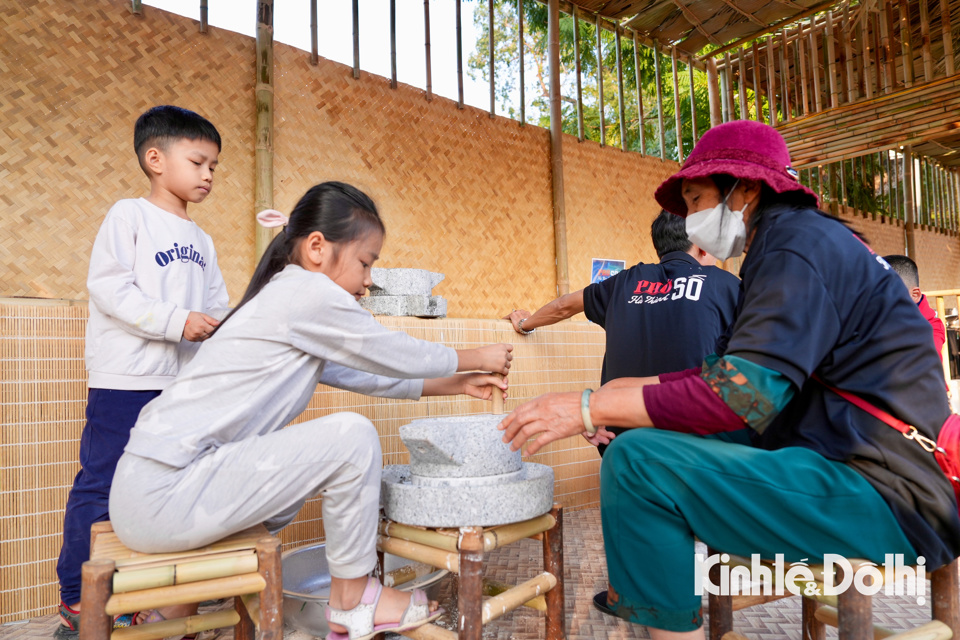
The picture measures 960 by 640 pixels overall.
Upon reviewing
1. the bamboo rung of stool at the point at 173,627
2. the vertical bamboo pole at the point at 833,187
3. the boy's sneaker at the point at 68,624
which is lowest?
the boy's sneaker at the point at 68,624

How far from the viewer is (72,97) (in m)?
3.61

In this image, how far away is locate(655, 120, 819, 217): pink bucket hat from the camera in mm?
1310

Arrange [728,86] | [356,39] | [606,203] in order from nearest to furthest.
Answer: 1. [356,39]
2. [606,203]
3. [728,86]

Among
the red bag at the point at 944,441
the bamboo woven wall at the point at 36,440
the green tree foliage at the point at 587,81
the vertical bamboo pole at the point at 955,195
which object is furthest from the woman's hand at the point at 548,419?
the vertical bamboo pole at the point at 955,195

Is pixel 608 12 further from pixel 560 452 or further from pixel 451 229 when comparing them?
pixel 560 452

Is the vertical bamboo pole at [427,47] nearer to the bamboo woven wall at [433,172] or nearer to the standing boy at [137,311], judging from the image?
the bamboo woven wall at [433,172]

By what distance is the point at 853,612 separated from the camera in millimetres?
1092

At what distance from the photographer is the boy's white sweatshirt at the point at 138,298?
5.46 feet

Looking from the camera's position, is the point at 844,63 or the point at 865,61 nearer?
the point at 865,61

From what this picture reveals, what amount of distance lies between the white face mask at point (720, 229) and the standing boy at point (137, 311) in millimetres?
1313

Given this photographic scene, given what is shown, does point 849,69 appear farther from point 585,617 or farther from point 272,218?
point 272,218

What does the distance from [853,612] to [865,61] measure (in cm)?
609

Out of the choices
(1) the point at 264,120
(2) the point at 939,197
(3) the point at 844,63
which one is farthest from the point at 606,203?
(2) the point at 939,197

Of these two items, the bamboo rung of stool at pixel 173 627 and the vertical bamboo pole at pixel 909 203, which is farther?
the vertical bamboo pole at pixel 909 203
